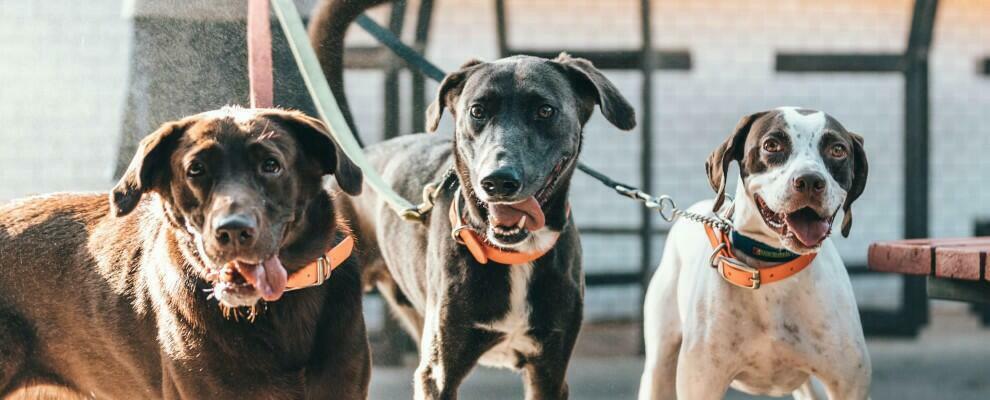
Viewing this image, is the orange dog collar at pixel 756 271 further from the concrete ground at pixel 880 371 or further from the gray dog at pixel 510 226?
the concrete ground at pixel 880 371

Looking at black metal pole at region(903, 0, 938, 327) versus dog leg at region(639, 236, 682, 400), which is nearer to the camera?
dog leg at region(639, 236, 682, 400)

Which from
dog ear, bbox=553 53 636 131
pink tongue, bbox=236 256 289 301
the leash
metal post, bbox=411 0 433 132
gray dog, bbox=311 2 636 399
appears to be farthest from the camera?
metal post, bbox=411 0 433 132

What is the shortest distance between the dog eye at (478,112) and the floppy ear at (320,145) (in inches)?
20.8

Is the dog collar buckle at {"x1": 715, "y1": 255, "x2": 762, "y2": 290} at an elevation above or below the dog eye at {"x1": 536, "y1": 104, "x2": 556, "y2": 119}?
below

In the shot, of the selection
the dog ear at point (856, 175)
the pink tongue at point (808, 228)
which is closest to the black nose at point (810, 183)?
the pink tongue at point (808, 228)

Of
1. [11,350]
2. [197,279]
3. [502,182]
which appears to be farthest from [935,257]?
[11,350]

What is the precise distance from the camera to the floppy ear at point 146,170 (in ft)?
9.14

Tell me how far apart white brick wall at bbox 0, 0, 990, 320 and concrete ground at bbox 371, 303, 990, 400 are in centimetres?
45

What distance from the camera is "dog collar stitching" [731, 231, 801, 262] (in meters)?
3.55

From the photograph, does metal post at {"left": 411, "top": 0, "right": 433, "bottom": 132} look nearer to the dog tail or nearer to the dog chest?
the dog tail

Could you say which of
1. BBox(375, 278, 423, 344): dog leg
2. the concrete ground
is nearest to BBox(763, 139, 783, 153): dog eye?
BBox(375, 278, 423, 344): dog leg

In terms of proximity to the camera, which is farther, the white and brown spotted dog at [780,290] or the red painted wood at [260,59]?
the red painted wood at [260,59]

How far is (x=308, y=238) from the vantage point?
116 inches

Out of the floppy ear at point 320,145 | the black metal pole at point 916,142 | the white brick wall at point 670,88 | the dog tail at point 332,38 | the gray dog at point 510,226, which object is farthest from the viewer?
the black metal pole at point 916,142
